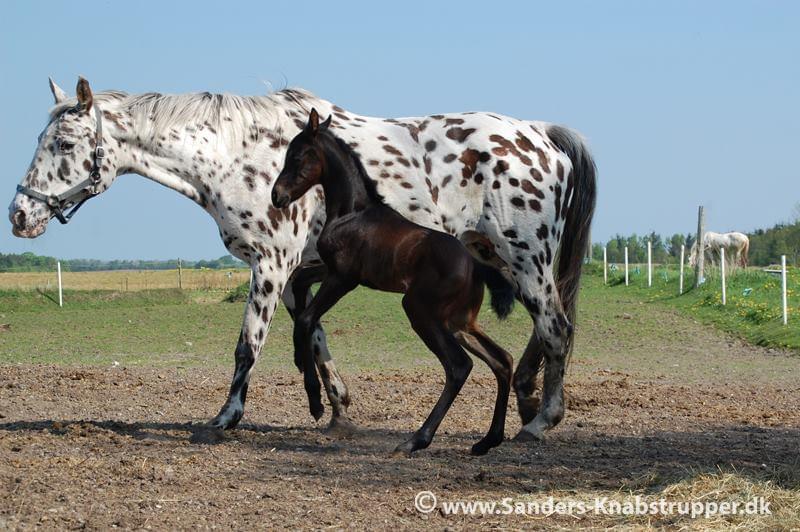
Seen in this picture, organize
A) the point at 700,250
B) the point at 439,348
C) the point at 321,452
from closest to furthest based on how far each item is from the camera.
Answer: the point at 439,348 < the point at 321,452 < the point at 700,250

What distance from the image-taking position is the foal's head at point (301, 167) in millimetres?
7035

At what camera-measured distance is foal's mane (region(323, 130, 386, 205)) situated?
707 centimetres

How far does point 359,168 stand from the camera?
7.12 metres

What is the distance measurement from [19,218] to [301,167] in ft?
7.29

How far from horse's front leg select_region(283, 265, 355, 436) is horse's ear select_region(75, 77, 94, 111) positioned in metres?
2.03

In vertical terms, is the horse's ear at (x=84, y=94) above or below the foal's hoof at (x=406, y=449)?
above

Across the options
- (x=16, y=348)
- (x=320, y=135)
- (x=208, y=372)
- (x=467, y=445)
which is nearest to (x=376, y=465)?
(x=467, y=445)

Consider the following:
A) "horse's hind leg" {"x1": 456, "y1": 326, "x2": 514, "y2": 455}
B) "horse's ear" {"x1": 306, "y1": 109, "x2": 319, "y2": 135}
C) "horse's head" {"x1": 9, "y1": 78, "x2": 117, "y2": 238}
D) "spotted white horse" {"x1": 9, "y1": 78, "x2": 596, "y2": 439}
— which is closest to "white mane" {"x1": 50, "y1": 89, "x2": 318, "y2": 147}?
"spotted white horse" {"x1": 9, "y1": 78, "x2": 596, "y2": 439}

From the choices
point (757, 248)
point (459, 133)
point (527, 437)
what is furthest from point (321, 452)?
point (757, 248)

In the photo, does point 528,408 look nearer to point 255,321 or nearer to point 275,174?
point 255,321

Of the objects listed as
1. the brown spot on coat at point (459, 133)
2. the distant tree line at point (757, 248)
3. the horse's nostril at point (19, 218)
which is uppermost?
the brown spot on coat at point (459, 133)

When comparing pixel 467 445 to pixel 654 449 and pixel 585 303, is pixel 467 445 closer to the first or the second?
pixel 654 449

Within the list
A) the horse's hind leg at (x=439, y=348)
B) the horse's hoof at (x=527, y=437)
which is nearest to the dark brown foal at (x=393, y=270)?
the horse's hind leg at (x=439, y=348)

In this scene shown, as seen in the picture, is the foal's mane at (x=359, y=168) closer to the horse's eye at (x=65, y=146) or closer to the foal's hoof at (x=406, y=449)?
the foal's hoof at (x=406, y=449)
